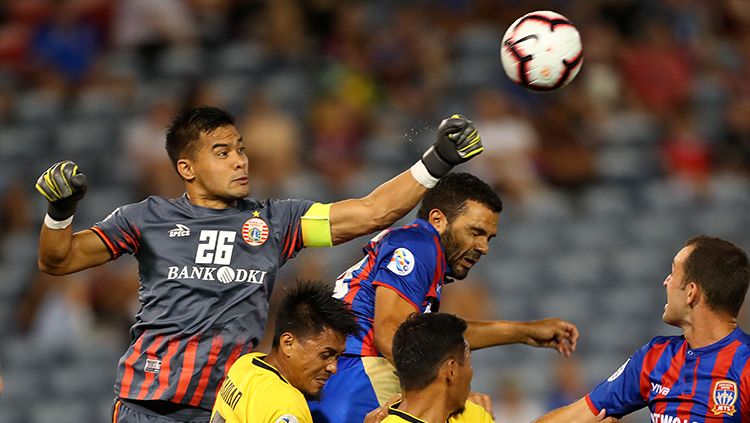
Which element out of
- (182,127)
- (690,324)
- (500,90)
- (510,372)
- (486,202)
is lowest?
(510,372)

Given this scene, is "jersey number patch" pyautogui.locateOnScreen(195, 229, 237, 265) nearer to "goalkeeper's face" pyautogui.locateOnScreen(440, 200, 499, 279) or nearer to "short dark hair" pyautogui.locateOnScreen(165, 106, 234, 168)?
"short dark hair" pyautogui.locateOnScreen(165, 106, 234, 168)

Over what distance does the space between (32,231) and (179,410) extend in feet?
23.0

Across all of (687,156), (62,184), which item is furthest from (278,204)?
(687,156)

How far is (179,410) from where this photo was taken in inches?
229

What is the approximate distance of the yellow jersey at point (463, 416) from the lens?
520 centimetres

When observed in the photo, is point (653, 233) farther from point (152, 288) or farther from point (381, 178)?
point (152, 288)

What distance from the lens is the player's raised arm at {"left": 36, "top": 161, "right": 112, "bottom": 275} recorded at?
5.48 meters

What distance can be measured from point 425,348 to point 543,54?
1.99 m

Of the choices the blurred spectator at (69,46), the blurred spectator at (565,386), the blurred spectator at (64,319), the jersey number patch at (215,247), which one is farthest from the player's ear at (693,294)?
the blurred spectator at (69,46)

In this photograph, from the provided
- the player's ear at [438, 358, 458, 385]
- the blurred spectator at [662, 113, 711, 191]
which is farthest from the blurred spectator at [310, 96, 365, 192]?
the player's ear at [438, 358, 458, 385]

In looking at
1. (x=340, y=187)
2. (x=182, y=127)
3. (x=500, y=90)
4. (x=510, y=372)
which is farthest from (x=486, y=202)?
(x=500, y=90)

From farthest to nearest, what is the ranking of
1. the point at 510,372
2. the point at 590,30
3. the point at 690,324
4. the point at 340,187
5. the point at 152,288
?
the point at 590,30 < the point at 340,187 < the point at 510,372 < the point at 152,288 < the point at 690,324

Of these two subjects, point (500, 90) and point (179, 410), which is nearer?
point (179, 410)

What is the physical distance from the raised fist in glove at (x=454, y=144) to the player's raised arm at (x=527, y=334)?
1.10m
